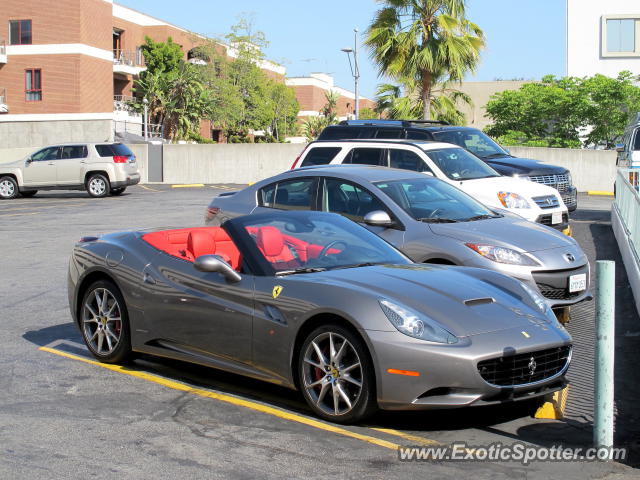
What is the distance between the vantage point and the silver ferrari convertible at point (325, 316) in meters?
5.56

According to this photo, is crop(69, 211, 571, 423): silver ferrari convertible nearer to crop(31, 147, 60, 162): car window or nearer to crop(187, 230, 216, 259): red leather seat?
crop(187, 230, 216, 259): red leather seat

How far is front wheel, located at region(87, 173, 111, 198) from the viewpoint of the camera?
100 feet

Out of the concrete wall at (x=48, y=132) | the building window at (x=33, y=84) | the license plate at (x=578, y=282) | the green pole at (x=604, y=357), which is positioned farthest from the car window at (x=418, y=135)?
the building window at (x=33, y=84)

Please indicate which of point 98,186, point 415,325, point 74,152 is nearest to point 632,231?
point 415,325

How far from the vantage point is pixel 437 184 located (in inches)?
400

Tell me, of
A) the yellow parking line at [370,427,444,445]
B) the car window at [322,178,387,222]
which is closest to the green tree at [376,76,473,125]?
the car window at [322,178,387,222]

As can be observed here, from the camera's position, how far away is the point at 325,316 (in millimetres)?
5926

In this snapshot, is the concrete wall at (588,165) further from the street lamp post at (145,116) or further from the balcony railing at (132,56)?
the balcony railing at (132,56)

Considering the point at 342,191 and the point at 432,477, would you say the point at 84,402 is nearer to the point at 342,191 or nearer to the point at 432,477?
the point at 432,477

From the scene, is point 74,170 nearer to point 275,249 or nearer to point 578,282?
point 578,282

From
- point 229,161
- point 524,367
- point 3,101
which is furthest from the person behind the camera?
point 3,101

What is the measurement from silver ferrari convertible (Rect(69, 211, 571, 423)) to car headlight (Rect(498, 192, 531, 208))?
6.73 metres

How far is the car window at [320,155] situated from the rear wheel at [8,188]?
64.5ft

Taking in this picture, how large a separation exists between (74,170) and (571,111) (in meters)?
21.7
